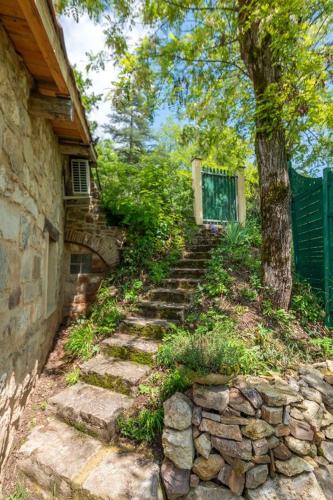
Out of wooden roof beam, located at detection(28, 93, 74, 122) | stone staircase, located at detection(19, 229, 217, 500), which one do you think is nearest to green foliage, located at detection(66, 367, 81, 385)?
stone staircase, located at detection(19, 229, 217, 500)

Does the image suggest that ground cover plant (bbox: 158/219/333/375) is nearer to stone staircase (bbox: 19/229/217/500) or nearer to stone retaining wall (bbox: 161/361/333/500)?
stone retaining wall (bbox: 161/361/333/500)

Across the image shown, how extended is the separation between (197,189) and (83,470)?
5726mm

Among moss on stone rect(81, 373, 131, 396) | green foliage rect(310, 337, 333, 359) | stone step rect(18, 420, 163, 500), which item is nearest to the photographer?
stone step rect(18, 420, 163, 500)

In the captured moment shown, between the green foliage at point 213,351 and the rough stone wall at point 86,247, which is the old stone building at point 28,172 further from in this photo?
the green foliage at point 213,351

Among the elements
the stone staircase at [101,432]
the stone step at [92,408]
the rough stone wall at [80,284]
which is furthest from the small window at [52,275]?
the stone step at [92,408]

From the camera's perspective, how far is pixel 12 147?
184 cm

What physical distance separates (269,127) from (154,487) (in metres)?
3.59

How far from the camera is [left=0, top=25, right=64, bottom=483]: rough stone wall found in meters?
1.75

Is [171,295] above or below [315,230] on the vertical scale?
below

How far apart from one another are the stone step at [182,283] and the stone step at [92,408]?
1.85 metres

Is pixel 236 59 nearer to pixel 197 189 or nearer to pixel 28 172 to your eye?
pixel 197 189

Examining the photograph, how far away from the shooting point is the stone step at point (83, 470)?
182cm

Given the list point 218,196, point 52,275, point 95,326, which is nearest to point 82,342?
point 95,326

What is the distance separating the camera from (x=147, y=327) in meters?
3.29
